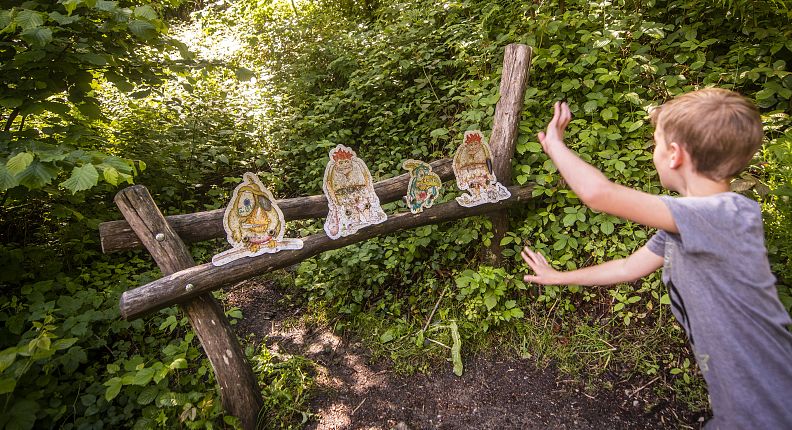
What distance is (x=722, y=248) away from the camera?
114cm

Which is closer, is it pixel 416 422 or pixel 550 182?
pixel 416 422

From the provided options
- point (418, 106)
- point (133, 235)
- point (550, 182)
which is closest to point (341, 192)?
point (133, 235)

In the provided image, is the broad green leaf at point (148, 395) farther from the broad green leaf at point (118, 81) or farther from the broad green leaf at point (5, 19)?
the broad green leaf at point (5, 19)

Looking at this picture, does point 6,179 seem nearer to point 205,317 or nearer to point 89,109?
point 89,109

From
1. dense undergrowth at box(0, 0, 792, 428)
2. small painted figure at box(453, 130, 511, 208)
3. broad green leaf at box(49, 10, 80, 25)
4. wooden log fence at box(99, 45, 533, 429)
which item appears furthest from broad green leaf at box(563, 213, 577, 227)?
broad green leaf at box(49, 10, 80, 25)

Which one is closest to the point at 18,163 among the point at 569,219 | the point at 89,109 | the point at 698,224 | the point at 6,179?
the point at 6,179

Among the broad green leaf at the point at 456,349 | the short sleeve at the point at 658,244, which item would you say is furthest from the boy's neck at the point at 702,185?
the broad green leaf at the point at 456,349

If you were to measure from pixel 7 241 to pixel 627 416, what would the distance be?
5.94 metres

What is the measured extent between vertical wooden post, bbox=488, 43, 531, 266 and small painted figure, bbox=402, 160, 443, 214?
0.70 meters

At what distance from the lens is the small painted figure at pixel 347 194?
267 cm

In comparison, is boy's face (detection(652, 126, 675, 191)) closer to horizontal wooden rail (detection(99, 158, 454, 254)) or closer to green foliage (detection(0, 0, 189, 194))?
horizontal wooden rail (detection(99, 158, 454, 254))

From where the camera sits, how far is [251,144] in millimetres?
5699

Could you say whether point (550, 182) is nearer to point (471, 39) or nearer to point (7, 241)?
point (471, 39)

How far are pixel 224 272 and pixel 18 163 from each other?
111 centimetres
